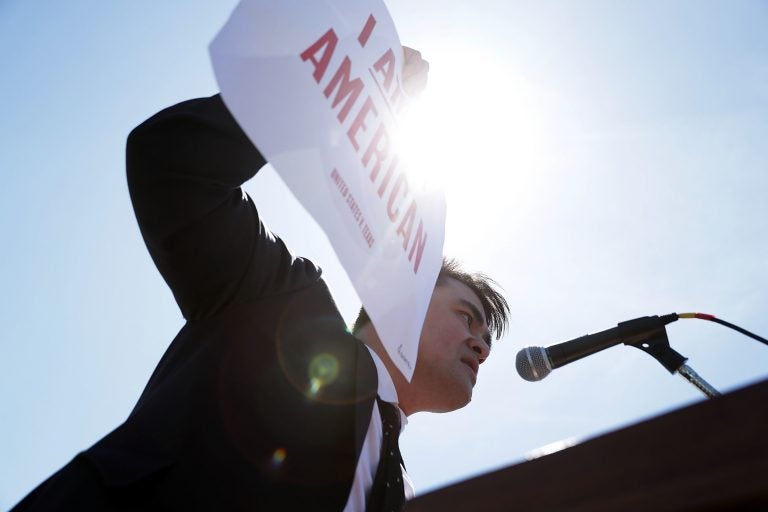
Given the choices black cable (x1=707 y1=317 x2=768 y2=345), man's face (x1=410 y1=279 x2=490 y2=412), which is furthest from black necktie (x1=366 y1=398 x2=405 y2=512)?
black cable (x1=707 y1=317 x2=768 y2=345)

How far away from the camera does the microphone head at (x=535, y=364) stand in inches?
88.7

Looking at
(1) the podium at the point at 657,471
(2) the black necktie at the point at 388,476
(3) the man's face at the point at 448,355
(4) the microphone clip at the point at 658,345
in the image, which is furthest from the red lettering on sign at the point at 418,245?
(4) the microphone clip at the point at 658,345

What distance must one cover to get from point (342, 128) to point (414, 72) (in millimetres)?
553

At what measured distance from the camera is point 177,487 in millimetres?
1210

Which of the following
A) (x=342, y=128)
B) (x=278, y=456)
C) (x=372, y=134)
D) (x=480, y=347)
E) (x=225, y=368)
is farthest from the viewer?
(x=480, y=347)

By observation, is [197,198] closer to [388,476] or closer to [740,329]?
[388,476]

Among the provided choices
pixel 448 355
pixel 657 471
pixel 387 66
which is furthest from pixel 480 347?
pixel 657 471

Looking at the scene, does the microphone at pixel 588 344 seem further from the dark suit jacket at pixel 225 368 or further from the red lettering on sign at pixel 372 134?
the red lettering on sign at pixel 372 134

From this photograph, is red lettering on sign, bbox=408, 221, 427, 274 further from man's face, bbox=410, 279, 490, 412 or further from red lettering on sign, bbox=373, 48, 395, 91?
man's face, bbox=410, 279, 490, 412

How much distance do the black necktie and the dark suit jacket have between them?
0.13 m

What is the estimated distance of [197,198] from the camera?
142 centimetres

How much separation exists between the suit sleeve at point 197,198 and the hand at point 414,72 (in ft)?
1.35

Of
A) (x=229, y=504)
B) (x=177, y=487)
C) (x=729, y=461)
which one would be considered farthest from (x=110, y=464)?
(x=729, y=461)

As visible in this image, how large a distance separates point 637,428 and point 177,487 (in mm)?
1002
